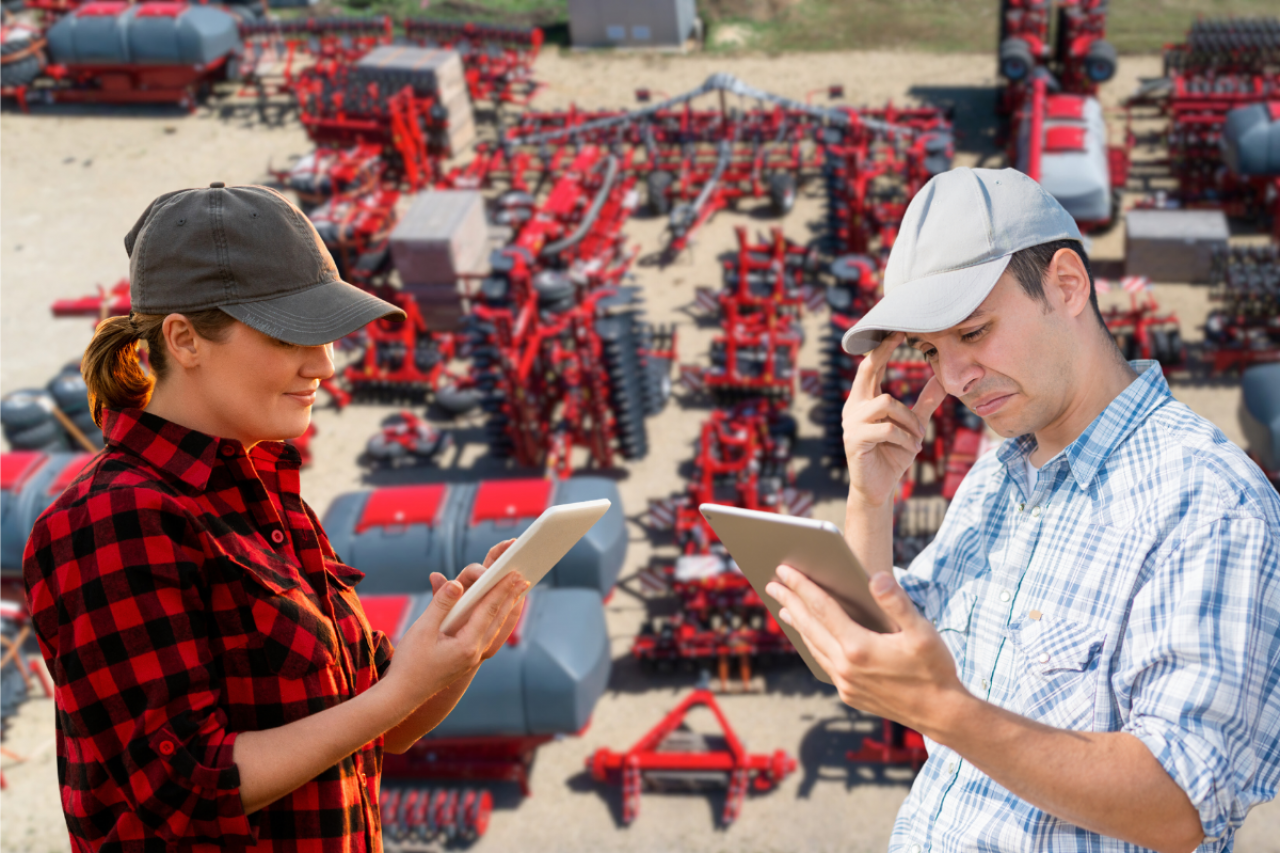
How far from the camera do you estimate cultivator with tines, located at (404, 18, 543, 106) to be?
63.2 feet

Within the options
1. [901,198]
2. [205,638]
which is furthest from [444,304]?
[205,638]

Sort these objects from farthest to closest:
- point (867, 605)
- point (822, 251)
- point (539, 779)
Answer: point (822, 251) → point (539, 779) → point (867, 605)

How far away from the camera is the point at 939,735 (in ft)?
5.90

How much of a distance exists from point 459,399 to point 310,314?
10302mm

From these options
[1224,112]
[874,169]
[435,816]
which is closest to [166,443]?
[435,816]

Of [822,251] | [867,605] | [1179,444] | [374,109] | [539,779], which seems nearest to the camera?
[867,605]

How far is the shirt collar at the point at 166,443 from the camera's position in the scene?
2016mm

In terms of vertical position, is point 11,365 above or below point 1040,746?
below

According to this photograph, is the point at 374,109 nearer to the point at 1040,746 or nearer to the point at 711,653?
the point at 711,653

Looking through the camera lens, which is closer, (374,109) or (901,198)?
(901,198)

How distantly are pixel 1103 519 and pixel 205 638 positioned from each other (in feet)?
5.16

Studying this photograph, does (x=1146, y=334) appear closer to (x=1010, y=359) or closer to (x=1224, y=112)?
(x=1224, y=112)

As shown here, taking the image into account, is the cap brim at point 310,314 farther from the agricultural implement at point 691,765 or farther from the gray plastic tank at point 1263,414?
the gray plastic tank at point 1263,414

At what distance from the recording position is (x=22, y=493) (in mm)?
9188
